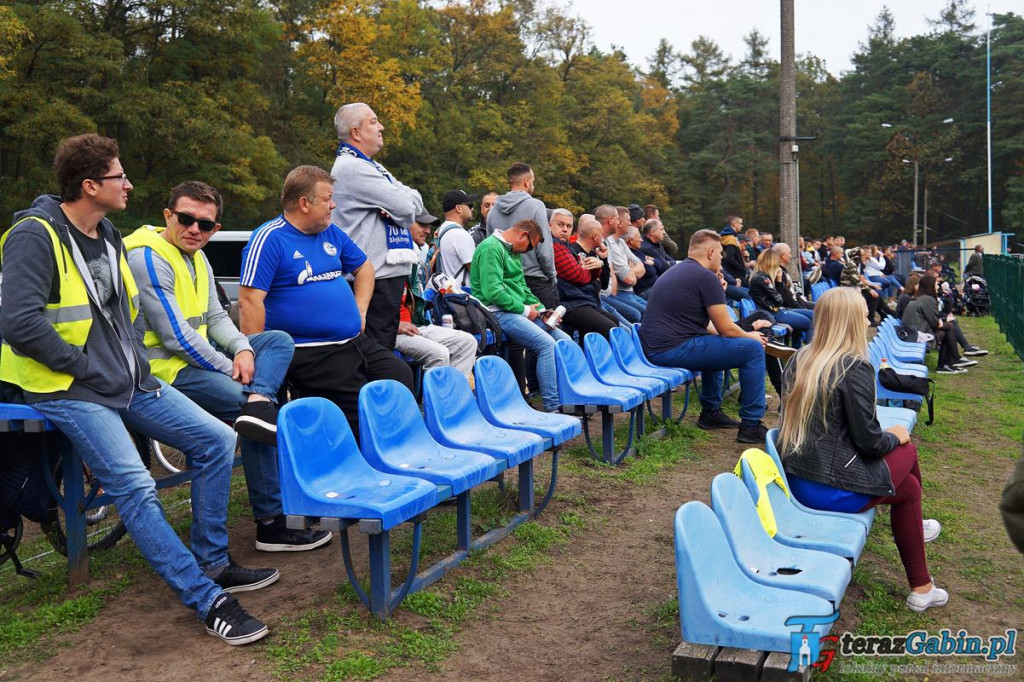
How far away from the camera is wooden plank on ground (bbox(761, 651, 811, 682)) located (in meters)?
2.93

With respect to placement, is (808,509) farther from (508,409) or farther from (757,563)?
(508,409)

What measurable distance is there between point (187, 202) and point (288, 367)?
0.89 m

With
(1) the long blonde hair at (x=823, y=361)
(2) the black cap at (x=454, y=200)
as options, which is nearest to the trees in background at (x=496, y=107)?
(2) the black cap at (x=454, y=200)

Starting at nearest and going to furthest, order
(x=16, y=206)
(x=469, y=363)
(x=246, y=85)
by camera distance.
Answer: (x=469, y=363) → (x=16, y=206) → (x=246, y=85)

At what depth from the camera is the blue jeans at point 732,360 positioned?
290 inches

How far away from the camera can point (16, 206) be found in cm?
1959

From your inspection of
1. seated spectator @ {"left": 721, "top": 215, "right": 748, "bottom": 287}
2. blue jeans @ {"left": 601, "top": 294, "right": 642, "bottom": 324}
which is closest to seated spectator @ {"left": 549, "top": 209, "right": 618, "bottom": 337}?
blue jeans @ {"left": 601, "top": 294, "right": 642, "bottom": 324}

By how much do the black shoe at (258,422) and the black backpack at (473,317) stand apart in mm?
3197

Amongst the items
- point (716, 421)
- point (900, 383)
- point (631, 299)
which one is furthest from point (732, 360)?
point (631, 299)

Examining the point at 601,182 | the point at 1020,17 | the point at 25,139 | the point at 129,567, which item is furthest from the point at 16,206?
the point at 1020,17

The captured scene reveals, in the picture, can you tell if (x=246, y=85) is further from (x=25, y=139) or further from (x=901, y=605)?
(x=901, y=605)

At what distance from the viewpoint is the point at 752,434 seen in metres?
7.41

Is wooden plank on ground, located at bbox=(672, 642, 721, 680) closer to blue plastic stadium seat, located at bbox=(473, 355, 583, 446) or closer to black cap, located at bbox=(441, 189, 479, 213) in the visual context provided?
blue plastic stadium seat, located at bbox=(473, 355, 583, 446)

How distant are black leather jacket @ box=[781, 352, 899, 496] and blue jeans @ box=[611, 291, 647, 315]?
20.6ft
